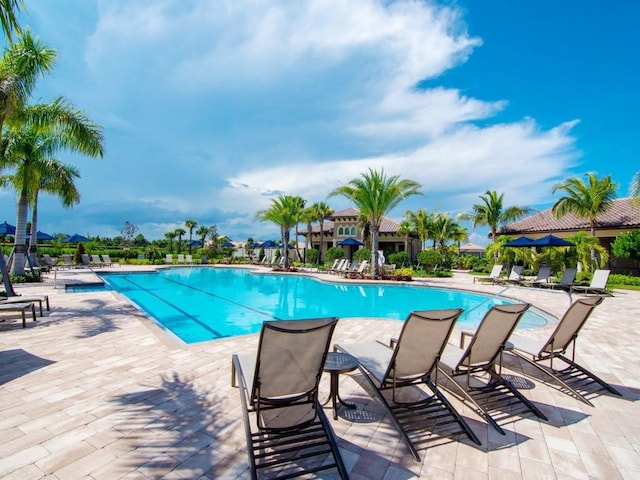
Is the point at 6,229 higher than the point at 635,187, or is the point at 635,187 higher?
the point at 635,187

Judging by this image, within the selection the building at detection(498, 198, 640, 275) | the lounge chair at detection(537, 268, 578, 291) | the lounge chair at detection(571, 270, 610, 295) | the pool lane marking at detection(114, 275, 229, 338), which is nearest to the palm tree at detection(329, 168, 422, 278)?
the lounge chair at detection(537, 268, 578, 291)

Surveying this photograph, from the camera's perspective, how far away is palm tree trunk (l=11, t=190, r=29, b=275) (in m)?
13.9

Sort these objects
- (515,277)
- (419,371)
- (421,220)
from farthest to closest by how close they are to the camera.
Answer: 1. (421,220)
2. (515,277)
3. (419,371)

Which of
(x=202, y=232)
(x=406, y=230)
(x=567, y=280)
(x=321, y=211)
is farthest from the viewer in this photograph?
(x=202, y=232)

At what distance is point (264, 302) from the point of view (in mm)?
13242

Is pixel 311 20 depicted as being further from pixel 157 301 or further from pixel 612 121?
pixel 612 121

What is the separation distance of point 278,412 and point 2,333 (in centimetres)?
646

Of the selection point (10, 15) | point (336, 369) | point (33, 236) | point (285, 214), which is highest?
point (10, 15)

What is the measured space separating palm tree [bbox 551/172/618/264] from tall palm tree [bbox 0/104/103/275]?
2464 centimetres

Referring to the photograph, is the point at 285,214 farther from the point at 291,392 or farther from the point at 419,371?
the point at 291,392

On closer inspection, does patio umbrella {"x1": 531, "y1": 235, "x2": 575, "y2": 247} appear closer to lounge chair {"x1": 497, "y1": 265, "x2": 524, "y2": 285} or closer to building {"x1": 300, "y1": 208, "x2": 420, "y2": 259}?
lounge chair {"x1": 497, "y1": 265, "x2": 524, "y2": 285}

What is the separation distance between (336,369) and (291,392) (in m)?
0.68

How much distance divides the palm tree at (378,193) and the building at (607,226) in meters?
12.7

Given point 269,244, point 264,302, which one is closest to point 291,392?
point 264,302
